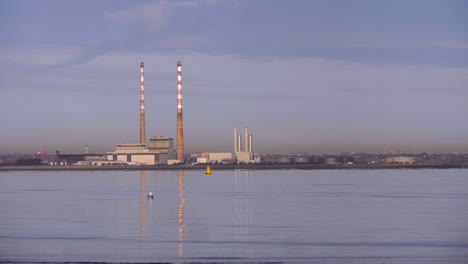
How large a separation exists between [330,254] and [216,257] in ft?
15.3

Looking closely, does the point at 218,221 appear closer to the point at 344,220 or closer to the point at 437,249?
the point at 344,220

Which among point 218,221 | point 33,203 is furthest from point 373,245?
point 33,203

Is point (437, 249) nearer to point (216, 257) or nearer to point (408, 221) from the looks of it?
point (216, 257)

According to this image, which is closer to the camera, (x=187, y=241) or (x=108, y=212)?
(x=187, y=241)

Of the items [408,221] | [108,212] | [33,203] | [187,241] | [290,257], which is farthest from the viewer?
[33,203]

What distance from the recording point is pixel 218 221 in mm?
47625

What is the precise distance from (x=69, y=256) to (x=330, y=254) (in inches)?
410

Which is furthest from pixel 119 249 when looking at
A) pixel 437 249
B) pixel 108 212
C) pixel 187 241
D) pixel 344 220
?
pixel 108 212

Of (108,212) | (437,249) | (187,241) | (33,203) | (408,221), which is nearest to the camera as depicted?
(437,249)

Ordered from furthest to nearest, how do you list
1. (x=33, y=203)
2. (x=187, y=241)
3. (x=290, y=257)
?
(x=33, y=203), (x=187, y=241), (x=290, y=257)

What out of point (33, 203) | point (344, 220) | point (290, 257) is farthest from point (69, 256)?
point (33, 203)

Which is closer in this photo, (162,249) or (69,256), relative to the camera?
(69,256)

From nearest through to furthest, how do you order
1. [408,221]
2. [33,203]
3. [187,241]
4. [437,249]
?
[437,249], [187,241], [408,221], [33,203]

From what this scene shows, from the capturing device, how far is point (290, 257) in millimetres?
30828
